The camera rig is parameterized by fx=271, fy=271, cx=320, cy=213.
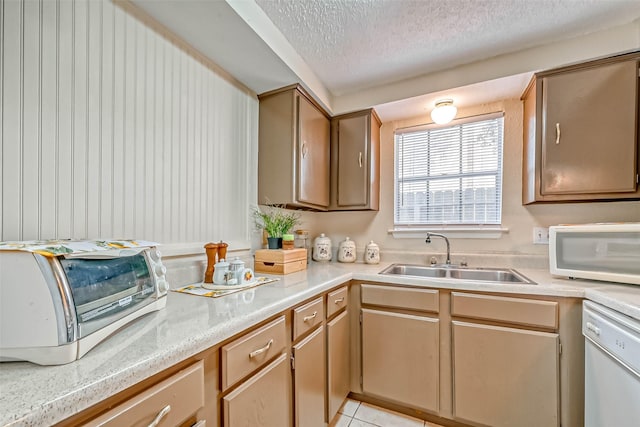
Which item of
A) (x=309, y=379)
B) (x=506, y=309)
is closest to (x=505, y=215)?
(x=506, y=309)

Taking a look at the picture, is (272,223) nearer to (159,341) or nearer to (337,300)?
(337,300)

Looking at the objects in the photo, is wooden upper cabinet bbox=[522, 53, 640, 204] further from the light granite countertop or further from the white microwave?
the light granite countertop

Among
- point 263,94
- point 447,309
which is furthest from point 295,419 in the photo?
point 263,94

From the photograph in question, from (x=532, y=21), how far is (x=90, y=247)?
222cm

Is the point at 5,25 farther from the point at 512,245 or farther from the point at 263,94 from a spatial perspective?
the point at 512,245

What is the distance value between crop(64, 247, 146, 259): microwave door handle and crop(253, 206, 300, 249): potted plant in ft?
3.11

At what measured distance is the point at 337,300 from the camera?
162cm

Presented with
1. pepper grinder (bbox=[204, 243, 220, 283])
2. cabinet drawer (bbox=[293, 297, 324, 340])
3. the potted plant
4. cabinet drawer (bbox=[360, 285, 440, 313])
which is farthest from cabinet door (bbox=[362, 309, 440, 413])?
pepper grinder (bbox=[204, 243, 220, 283])

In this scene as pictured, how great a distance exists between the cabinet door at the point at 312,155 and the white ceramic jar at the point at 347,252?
0.38 metres

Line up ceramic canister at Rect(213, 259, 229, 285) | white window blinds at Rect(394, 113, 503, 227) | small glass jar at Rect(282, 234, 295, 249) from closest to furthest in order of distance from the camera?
ceramic canister at Rect(213, 259, 229, 285), small glass jar at Rect(282, 234, 295, 249), white window blinds at Rect(394, 113, 503, 227)

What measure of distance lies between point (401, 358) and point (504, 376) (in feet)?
1.72

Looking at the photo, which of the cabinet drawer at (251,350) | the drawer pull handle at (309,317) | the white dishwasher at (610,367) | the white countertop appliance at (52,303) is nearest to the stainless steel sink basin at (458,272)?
the white dishwasher at (610,367)

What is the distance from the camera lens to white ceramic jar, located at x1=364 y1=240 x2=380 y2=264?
7.27ft

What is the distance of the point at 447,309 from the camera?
155 cm
